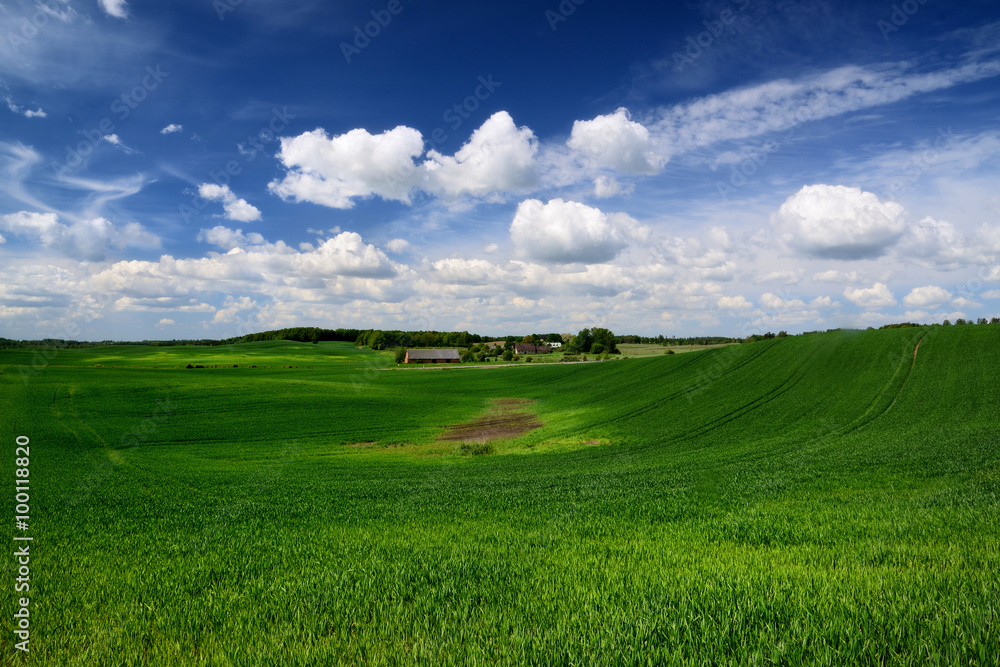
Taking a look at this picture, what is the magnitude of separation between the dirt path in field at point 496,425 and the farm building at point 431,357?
243 feet

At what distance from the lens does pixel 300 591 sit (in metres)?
5.92

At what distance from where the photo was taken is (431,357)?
13500cm

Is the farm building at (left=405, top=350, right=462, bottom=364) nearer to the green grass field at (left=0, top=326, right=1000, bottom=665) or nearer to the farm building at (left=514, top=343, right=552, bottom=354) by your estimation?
the farm building at (left=514, top=343, right=552, bottom=354)

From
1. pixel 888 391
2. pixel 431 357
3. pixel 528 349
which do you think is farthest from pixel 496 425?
pixel 528 349

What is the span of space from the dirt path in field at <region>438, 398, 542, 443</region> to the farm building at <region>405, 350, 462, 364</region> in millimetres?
74201

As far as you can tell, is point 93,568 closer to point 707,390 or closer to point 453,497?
point 453,497

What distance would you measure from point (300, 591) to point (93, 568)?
435 cm

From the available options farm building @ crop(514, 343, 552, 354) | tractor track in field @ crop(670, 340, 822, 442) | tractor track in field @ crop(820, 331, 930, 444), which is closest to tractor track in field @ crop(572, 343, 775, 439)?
tractor track in field @ crop(670, 340, 822, 442)

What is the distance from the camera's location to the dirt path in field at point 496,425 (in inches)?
1709

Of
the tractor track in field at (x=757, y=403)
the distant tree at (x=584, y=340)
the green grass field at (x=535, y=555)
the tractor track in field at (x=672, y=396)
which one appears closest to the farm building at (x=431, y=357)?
the distant tree at (x=584, y=340)

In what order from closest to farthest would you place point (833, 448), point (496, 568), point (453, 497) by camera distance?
1. point (496, 568)
2. point (453, 497)
3. point (833, 448)

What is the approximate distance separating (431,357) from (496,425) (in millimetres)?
88363

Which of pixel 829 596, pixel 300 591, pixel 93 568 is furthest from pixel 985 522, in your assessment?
pixel 93 568

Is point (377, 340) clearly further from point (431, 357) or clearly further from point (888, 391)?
point (888, 391)
